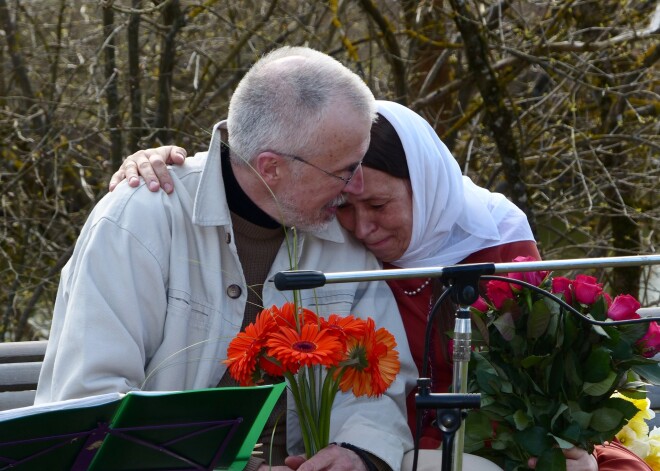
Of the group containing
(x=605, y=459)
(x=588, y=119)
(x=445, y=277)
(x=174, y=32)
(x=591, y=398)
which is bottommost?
(x=605, y=459)

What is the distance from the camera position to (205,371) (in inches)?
119

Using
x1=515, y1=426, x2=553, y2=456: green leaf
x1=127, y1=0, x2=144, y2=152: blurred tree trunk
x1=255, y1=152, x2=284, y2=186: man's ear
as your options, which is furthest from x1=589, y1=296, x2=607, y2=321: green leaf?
x1=127, y1=0, x2=144, y2=152: blurred tree trunk

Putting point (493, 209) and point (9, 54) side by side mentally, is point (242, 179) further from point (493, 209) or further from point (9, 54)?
point (9, 54)

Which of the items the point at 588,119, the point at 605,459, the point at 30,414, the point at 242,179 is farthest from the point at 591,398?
the point at 588,119

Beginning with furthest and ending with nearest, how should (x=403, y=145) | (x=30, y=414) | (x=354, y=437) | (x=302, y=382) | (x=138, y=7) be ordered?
1. (x=138, y=7)
2. (x=403, y=145)
3. (x=354, y=437)
4. (x=302, y=382)
5. (x=30, y=414)

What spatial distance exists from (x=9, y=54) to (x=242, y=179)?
312cm

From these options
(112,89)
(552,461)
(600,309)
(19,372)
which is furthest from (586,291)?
→ (112,89)

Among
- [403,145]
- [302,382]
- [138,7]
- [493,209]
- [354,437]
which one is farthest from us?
[138,7]

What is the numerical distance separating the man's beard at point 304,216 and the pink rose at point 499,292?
1.89ft

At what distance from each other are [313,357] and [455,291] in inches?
18.7

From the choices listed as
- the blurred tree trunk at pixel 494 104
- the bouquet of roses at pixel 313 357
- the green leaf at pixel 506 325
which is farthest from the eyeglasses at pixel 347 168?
the blurred tree trunk at pixel 494 104

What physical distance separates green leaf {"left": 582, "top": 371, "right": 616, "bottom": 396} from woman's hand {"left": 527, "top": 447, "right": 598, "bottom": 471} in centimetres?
17

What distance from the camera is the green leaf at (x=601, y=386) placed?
2697mm

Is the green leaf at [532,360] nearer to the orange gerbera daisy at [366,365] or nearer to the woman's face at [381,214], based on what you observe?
the orange gerbera daisy at [366,365]
